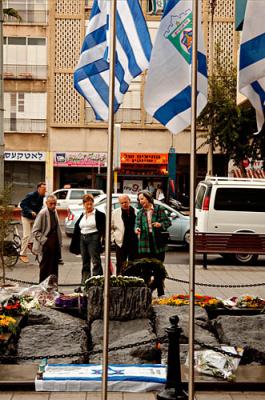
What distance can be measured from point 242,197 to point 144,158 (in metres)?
A: 25.2

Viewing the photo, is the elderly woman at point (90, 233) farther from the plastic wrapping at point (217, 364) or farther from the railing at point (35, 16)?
the railing at point (35, 16)

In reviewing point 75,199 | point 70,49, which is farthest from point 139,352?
point 70,49

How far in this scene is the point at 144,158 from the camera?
46.1 meters

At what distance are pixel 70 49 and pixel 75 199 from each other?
44.6 feet

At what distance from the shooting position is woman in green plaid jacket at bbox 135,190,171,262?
43.2ft

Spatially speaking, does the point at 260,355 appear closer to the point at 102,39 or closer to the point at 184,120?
the point at 184,120

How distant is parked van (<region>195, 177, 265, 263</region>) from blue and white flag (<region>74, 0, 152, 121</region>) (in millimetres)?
11774

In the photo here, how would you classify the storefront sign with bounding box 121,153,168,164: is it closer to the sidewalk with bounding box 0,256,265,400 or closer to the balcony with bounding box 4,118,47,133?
the balcony with bounding box 4,118,47,133

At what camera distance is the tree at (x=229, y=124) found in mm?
34531

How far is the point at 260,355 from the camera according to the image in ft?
29.3

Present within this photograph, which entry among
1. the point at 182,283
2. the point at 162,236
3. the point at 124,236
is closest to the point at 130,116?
the point at 182,283

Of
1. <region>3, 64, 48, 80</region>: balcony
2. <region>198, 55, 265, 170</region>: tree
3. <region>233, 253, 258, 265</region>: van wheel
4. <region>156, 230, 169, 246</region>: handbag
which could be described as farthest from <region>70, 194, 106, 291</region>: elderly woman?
<region>3, 64, 48, 80</region>: balcony

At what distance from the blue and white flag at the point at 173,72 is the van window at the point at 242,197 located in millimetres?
13324

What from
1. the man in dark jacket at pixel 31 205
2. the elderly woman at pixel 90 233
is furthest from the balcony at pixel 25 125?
the elderly woman at pixel 90 233
